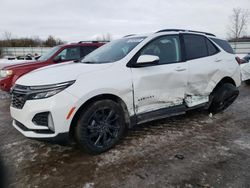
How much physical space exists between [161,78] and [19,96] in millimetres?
2138

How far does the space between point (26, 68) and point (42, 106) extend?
11.3 feet

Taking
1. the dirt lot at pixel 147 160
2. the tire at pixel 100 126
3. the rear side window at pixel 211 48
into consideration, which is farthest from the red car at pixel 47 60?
the rear side window at pixel 211 48

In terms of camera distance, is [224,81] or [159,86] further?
[224,81]

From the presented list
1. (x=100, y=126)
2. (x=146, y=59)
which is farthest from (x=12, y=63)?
(x=146, y=59)

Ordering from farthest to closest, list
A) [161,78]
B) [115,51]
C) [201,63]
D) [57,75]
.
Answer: [201,63]
[115,51]
[161,78]
[57,75]

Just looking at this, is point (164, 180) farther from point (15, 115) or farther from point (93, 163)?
point (15, 115)

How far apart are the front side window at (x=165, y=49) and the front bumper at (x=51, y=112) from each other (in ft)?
4.93

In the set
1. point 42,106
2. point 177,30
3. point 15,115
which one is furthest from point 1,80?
point 177,30

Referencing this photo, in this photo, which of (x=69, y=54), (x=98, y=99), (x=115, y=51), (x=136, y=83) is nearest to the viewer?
(x=98, y=99)

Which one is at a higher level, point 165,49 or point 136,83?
point 165,49

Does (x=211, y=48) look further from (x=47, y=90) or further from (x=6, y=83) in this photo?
(x=6, y=83)

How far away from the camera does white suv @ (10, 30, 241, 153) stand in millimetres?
2695

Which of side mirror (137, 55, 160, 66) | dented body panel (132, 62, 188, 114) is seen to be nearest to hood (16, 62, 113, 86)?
side mirror (137, 55, 160, 66)

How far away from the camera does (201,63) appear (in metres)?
4.00
